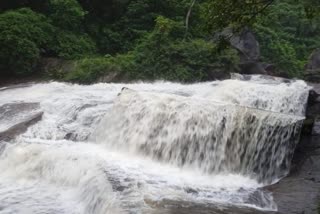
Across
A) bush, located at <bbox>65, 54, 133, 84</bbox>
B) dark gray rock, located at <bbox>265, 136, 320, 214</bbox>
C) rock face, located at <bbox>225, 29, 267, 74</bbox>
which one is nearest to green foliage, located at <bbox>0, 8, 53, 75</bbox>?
bush, located at <bbox>65, 54, 133, 84</bbox>

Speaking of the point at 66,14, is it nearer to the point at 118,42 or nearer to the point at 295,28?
the point at 118,42

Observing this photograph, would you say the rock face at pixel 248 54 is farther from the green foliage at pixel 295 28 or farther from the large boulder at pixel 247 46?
the green foliage at pixel 295 28

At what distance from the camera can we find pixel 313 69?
17.8 m

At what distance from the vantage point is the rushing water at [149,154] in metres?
7.55

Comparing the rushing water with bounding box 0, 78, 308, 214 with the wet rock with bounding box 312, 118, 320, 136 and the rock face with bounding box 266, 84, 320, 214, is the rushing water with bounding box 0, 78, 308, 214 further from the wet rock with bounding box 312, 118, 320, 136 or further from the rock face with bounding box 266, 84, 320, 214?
the wet rock with bounding box 312, 118, 320, 136

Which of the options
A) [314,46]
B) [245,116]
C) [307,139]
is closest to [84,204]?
[245,116]

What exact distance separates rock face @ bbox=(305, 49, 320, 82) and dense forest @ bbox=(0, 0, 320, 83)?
3.50 ft

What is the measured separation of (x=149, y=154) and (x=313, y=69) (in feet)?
32.5

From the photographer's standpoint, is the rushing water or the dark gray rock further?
the rushing water

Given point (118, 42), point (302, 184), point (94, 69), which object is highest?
point (118, 42)

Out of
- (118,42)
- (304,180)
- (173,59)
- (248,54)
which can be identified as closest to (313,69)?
(248,54)

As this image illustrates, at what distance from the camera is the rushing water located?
755cm

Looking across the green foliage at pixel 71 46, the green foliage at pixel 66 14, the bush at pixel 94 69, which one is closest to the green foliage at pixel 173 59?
the bush at pixel 94 69

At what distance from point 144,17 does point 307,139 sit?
40.6 ft
